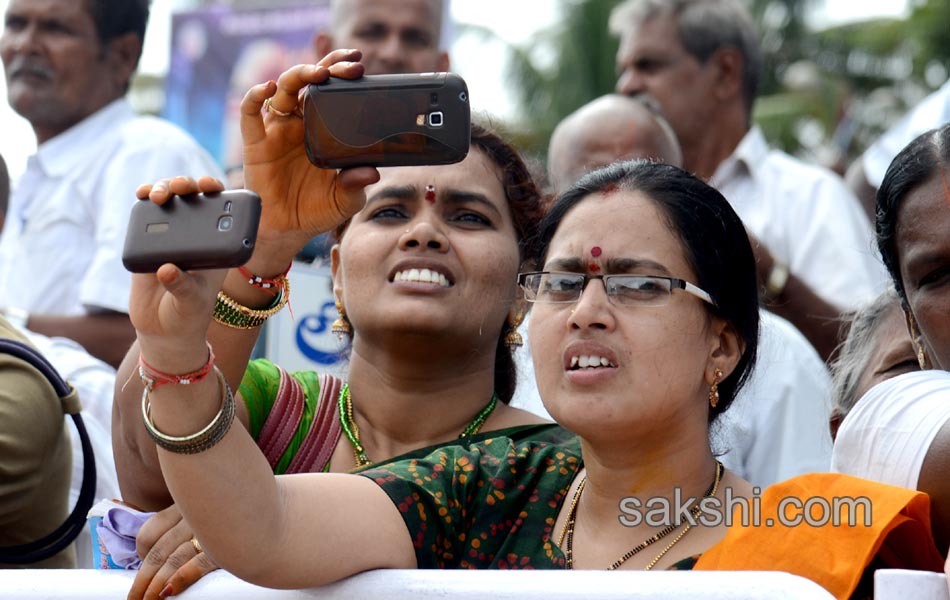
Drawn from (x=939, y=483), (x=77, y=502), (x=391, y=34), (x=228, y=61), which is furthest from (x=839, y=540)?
(x=228, y=61)

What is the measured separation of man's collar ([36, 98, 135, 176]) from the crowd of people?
1012mm

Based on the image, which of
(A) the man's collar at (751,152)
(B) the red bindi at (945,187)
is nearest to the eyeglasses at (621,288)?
(B) the red bindi at (945,187)

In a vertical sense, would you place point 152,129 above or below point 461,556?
above

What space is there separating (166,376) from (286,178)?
52cm

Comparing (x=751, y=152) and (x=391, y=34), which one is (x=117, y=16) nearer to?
(x=391, y=34)

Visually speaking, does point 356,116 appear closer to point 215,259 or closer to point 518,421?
point 215,259

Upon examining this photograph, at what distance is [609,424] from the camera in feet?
7.61

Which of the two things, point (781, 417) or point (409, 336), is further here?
point (781, 417)

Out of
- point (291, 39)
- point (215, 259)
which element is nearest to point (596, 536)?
point (215, 259)

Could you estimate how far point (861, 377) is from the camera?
2811 millimetres

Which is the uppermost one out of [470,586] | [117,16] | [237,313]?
[117,16]

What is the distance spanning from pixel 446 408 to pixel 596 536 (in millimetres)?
672

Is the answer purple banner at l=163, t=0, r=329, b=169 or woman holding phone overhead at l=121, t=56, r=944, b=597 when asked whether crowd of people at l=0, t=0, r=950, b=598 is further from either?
purple banner at l=163, t=0, r=329, b=169

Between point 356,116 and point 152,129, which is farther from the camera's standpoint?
point 152,129
